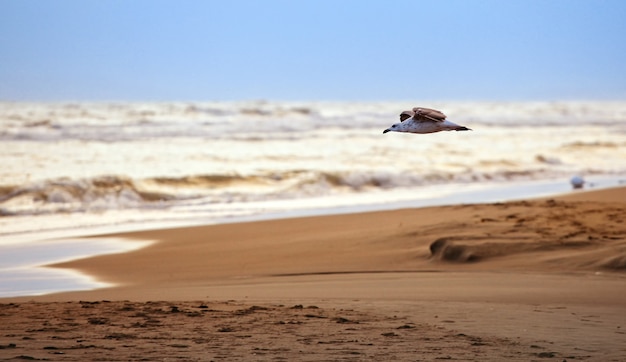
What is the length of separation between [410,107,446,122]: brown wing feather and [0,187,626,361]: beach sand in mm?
1570

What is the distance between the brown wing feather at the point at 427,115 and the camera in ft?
23.4

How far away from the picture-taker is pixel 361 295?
8.79 m

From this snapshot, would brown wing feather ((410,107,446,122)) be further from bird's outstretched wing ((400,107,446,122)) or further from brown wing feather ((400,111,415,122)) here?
brown wing feather ((400,111,415,122))

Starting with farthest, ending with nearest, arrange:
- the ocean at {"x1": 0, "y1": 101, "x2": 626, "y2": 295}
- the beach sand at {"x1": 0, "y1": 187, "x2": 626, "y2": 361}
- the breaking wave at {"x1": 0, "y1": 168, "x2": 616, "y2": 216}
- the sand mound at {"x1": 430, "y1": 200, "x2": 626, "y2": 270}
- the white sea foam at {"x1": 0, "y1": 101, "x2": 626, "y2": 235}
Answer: the white sea foam at {"x1": 0, "y1": 101, "x2": 626, "y2": 235} < the breaking wave at {"x1": 0, "y1": 168, "x2": 616, "y2": 216} < the ocean at {"x1": 0, "y1": 101, "x2": 626, "y2": 295} < the sand mound at {"x1": 430, "y1": 200, "x2": 626, "y2": 270} < the beach sand at {"x1": 0, "y1": 187, "x2": 626, "y2": 361}

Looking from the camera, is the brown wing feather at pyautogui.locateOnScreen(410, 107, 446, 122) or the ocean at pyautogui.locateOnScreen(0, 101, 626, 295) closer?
the brown wing feather at pyautogui.locateOnScreen(410, 107, 446, 122)

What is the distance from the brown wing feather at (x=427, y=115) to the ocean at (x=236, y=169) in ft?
27.4

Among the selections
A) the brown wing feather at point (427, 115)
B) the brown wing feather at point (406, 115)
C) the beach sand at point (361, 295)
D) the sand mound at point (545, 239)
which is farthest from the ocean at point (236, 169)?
the brown wing feather at point (427, 115)

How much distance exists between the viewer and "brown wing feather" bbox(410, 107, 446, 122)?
7.13 meters

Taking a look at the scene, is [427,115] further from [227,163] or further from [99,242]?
[227,163]

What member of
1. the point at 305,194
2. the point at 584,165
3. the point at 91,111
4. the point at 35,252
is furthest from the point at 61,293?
the point at 91,111

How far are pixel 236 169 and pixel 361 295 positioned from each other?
15.7 meters

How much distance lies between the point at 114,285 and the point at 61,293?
0.71 m

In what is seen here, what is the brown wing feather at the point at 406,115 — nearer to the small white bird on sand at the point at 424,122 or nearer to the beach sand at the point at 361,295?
the small white bird on sand at the point at 424,122

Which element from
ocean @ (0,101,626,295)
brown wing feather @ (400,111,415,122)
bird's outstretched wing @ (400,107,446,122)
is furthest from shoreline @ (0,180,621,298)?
bird's outstretched wing @ (400,107,446,122)
